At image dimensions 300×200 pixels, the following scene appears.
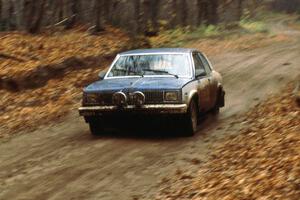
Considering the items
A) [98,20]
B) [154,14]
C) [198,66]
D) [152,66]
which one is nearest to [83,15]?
[98,20]

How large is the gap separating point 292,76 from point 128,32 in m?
8.22

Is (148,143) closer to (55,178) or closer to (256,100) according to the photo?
(55,178)

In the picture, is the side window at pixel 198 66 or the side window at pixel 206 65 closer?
the side window at pixel 198 66

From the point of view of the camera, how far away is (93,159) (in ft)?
28.7

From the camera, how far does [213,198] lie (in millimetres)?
6309

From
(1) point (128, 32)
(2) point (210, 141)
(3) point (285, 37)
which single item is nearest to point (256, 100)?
(2) point (210, 141)

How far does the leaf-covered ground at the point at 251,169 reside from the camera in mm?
6122

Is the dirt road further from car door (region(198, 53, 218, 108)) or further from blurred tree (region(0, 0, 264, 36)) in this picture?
blurred tree (region(0, 0, 264, 36))

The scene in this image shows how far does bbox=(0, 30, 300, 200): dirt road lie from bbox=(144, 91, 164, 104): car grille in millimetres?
742

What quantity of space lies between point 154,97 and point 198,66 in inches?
82.7

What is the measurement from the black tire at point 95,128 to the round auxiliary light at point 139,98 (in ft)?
3.42

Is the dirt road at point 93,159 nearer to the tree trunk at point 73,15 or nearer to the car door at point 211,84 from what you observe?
the car door at point 211,84

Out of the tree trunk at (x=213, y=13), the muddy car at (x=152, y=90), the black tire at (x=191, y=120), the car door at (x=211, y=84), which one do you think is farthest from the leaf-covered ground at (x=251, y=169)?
the tree trunk at (x=213, y=13)

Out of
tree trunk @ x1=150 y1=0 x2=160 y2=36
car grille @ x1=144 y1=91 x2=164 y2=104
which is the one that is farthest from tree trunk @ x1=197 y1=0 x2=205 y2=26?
car grille @ x1=144 y1=91 x2=164 y2=104
